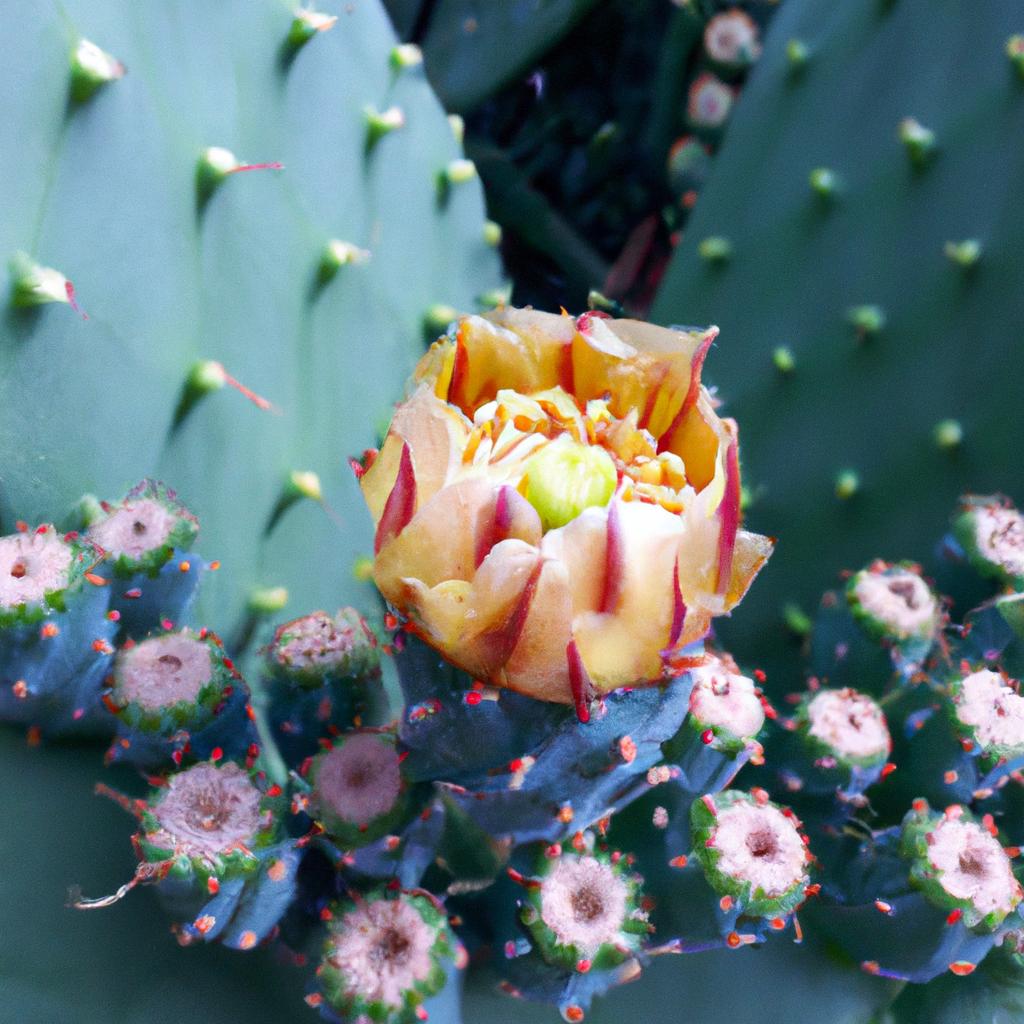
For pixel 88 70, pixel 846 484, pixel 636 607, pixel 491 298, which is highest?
pixel 88 70

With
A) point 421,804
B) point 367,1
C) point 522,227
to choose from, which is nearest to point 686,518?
point 421,804

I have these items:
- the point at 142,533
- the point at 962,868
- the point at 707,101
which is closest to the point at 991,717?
the point at 962,868

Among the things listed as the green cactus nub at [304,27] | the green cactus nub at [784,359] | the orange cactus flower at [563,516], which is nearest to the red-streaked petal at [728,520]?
the orange cactus flower at [563,516]

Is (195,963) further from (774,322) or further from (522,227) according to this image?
(522,227)

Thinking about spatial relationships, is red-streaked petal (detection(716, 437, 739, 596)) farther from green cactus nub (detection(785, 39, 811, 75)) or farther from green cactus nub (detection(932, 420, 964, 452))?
green cactus nub (detection(785, 39, 811, 75))

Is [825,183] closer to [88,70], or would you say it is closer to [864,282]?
[864,282]

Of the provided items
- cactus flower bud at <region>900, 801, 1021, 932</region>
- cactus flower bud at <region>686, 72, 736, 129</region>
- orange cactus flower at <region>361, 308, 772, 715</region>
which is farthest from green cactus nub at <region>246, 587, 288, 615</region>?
cactus flower bud at <region>686, 72, 736, 129</region>

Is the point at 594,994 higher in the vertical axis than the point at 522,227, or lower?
lower
